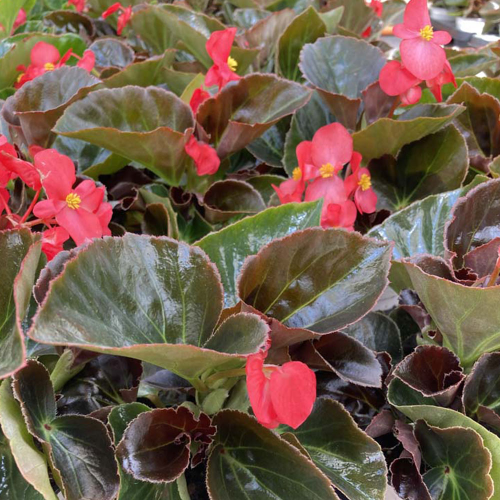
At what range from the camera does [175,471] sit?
1.49 ft

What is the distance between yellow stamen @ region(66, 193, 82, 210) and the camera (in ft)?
1.67

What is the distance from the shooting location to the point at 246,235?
1.69 ft

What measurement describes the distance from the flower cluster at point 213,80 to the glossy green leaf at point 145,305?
0.88 ft

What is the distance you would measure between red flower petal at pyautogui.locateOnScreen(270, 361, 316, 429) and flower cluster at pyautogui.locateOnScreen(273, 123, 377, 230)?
0.78ft

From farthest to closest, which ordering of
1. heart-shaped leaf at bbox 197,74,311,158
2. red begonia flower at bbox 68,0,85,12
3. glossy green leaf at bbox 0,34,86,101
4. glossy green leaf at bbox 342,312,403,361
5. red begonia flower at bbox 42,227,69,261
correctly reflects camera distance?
1. red begonia flower at bbox 68,0,85,12
2. glossy green leaf at bbox 0,34,86,101
3. heart-shaped leaf at bbox 197,74,311,158
4. glossy green leaf at bbox 342,312,403,361
5. red begonia flower at bbox 42,227,69,261

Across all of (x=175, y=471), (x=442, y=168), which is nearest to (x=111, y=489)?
(x=175, y=471)

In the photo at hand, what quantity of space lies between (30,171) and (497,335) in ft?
1.33

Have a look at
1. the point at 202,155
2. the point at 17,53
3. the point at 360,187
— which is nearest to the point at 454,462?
the point at 360,187

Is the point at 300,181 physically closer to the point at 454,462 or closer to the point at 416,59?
the point at 416,59

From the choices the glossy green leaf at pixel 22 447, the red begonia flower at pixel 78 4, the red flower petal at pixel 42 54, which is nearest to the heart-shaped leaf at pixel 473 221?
A: the glossy green leaf at pixel 22 447

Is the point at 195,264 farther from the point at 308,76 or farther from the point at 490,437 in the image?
the point at 308,76

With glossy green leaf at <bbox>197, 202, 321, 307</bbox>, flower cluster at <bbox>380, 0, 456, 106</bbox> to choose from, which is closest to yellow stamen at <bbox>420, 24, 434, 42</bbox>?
flower cluster at <bbox>380, 0, 456, 106</bbox>

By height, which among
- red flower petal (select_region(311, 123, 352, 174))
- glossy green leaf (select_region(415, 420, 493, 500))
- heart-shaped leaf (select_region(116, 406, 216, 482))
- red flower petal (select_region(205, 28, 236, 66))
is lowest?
glossy green leaf (select_region(415, 420, 493, 500))

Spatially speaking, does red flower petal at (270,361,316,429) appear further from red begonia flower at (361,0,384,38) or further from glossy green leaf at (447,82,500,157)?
red begonia flower at (361,0,384,38)
